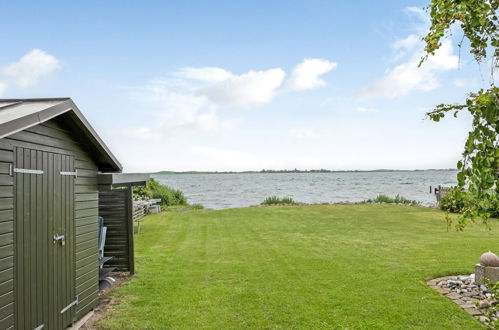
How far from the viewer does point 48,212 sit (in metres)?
4.72

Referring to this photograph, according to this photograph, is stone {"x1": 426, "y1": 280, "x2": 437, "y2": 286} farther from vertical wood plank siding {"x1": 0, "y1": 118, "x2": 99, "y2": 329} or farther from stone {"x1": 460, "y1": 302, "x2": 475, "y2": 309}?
vertical wood plank siding {"x1": 0, "y1": 118, "x2": 99, "y2": 329}

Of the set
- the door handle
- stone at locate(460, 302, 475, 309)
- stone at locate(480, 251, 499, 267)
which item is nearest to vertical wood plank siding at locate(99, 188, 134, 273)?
the door handle

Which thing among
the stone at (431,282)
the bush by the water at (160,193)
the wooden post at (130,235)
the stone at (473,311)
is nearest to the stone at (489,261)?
the stone at (431,282)

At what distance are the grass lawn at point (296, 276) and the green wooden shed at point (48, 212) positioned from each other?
2.97 feet

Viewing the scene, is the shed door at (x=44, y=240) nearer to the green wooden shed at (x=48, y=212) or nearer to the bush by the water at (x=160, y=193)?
the green wooden shed at (x=48, y=212)

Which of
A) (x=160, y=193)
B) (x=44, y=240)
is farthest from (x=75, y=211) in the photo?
(x=160, y=193)

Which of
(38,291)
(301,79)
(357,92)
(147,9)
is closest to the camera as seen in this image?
(38,291)

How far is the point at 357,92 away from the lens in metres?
20.2

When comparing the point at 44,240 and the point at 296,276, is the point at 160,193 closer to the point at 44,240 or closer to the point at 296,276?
the point at 296,276

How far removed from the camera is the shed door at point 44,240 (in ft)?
13.6

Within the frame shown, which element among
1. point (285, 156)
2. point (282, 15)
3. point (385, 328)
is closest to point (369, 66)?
point (282, 15)

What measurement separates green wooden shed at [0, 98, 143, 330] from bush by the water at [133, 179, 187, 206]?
16.8 metres

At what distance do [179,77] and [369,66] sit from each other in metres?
8.48

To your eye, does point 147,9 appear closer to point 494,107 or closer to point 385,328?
point 385,328
